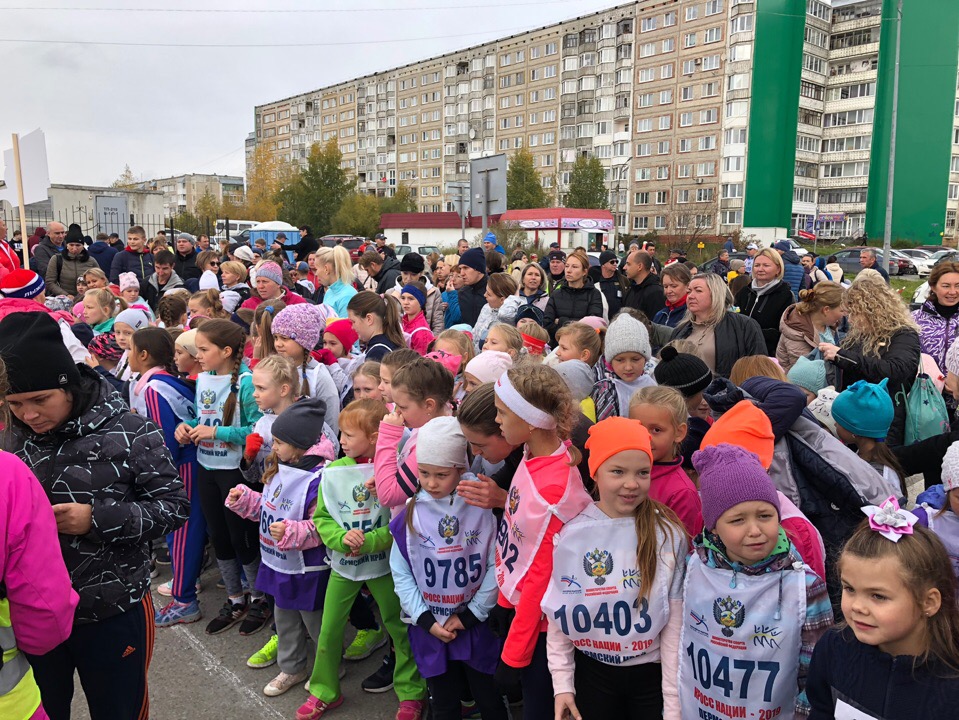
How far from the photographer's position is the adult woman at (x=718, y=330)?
475 centimetres

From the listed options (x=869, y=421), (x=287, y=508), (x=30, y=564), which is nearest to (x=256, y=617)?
(x=287, y=508)

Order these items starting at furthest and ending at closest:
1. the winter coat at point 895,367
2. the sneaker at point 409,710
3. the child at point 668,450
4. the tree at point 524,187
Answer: the tree at point 524,187
the winter coat at point 895,367
the sneaker at point 409,710
the child at point 668,450

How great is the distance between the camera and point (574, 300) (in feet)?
22.7

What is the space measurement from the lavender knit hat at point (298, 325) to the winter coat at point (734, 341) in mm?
2824

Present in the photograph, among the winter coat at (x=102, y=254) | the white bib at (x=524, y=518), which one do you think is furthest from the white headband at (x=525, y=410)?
the winter coat at (x=102, y=254)

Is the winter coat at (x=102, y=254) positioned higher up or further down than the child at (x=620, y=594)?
higher up

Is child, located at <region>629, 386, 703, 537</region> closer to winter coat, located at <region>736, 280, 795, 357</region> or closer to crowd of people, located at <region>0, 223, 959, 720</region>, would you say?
crowd of people, located at <region>0, 223, 959, 720</region>

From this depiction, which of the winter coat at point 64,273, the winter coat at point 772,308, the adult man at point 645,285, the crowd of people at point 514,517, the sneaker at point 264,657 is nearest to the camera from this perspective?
the crowd of people at point 514,517

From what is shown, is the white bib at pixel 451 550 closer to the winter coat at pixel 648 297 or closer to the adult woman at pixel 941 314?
the adult woman at pixel 941 314

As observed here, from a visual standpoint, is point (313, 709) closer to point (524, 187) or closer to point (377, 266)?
point (377, 266)

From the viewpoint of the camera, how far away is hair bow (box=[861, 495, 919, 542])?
5.70 ft

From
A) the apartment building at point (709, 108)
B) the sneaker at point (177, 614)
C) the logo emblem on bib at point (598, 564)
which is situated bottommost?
the sneaker at point (177, 614)

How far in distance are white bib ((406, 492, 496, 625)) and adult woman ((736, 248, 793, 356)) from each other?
14.0 feet

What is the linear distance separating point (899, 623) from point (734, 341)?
323 centimetres
